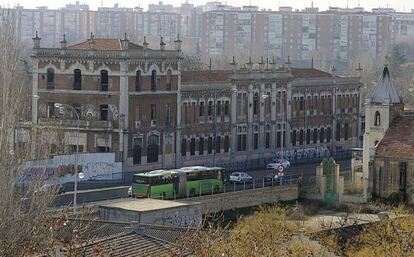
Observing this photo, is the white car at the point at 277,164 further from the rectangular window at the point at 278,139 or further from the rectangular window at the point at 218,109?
the rectangular window at the point at 278,139

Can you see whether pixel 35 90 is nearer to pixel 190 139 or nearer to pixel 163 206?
pixel 190 139

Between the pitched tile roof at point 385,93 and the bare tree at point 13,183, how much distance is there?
1244 inches

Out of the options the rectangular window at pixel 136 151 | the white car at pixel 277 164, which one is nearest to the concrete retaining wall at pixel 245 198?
the white car at pixel 277 164

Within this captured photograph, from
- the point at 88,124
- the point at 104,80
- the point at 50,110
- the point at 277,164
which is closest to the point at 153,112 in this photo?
the point at 104,80

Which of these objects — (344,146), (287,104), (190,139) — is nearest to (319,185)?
(190,139)

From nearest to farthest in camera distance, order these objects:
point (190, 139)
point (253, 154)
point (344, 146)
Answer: point (190, 139), point (253, 154), point (344, 146)

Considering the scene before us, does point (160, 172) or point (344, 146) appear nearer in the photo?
point (160, 172)

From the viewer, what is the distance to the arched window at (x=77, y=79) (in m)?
75.8

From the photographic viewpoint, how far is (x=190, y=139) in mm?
80438

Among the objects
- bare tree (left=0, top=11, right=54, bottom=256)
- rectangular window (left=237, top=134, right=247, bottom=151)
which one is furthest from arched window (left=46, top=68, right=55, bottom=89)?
bare tree (left=0, top=11, right=54, bottom=256)

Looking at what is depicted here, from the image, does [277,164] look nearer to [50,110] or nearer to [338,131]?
[50,110]

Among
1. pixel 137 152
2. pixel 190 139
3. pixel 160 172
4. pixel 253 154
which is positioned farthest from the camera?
pixel 253 154

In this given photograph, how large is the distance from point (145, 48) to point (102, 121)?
5.41m

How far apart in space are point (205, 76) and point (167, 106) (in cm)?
620
